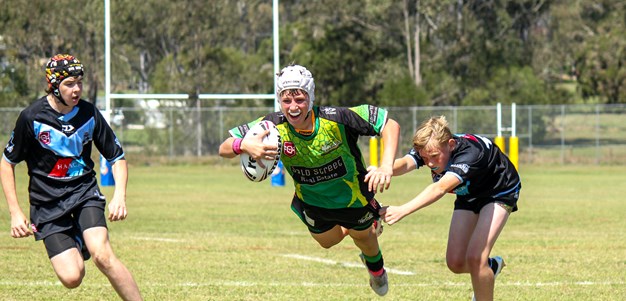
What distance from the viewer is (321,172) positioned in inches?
332

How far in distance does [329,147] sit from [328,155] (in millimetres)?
89

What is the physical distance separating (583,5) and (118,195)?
54.4 meters

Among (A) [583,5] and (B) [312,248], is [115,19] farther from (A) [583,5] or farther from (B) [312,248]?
(B) [312,248]

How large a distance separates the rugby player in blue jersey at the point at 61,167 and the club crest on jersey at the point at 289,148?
128cm

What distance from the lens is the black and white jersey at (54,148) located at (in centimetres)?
755

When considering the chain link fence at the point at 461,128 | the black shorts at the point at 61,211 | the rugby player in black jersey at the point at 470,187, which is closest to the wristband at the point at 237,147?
the black shorts at the point at 61,211

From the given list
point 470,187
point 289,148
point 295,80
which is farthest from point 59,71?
point 470,187

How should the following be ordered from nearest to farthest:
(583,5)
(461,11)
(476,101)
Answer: (476,101) < (461,11) < (583,5)

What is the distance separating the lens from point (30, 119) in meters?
7.56

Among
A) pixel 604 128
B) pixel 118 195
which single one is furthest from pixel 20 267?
Result: pixel 604 128

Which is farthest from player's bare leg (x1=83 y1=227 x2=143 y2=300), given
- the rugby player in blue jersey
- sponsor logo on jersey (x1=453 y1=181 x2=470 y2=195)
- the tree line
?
the tree line

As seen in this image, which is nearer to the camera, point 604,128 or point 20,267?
point 20,267

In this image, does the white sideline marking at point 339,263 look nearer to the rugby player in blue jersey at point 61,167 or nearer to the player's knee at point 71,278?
the rugby player in blue jersey at point 61,167

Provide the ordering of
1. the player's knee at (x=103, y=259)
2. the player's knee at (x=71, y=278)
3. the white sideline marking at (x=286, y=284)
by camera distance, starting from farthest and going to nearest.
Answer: the white sideline marking at (x=286, y=284) < the player's knee at (x=71, y=278) < the player's knee at (x=103, y=259)
